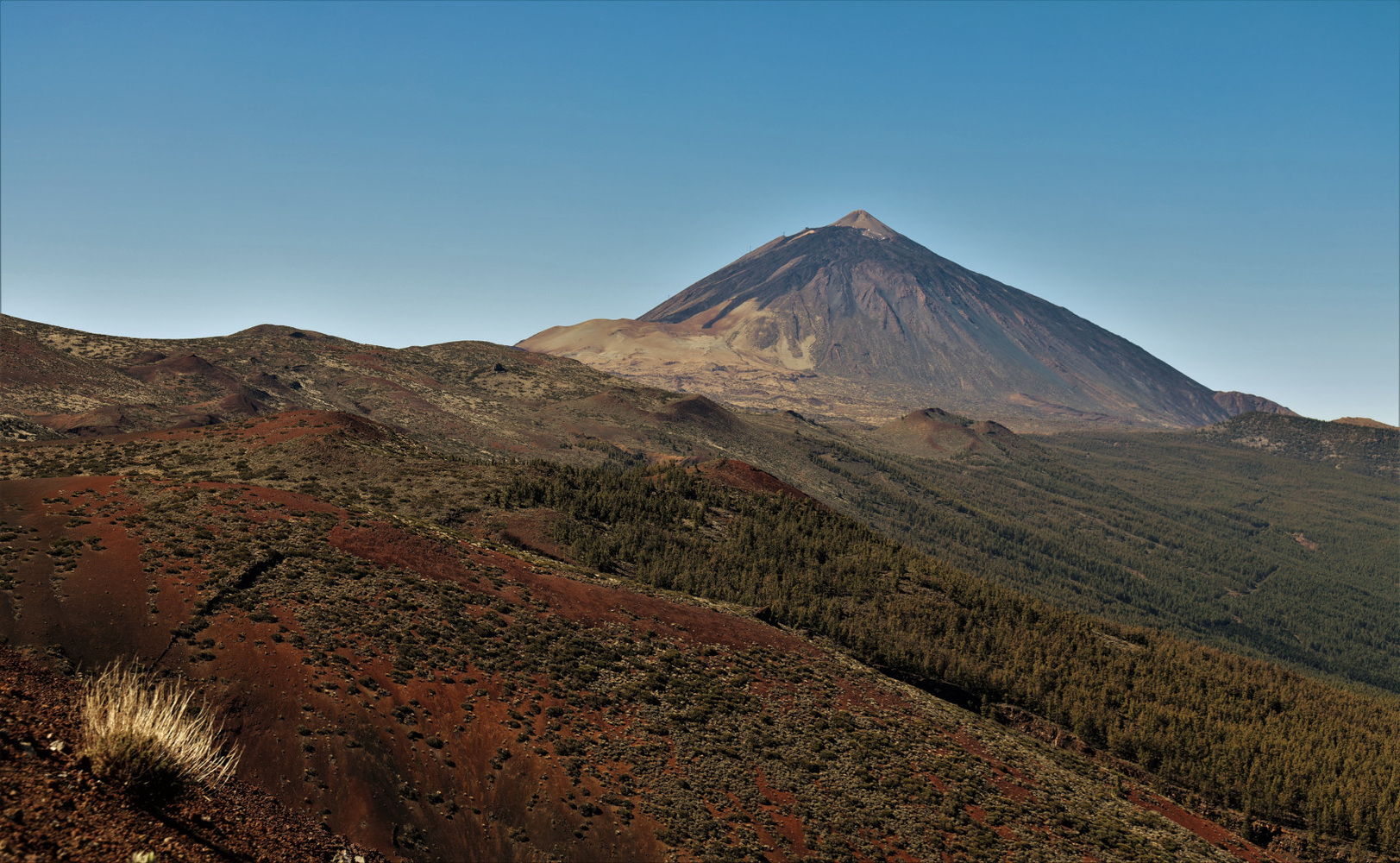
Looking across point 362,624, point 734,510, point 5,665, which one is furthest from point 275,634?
point 734,510

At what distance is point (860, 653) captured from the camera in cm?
5647

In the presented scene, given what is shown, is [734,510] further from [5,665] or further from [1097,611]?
[1097,611]

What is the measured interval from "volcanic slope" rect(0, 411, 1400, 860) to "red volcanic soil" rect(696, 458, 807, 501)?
Result: 59.6 feet

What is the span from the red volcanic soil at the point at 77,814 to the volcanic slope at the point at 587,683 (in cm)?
1019

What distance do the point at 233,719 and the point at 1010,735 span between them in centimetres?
4016

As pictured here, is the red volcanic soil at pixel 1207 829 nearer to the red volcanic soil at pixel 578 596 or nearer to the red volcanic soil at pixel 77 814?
the red volcanic soil at pixel 578 596

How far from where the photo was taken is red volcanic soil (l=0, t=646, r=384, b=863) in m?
10.0

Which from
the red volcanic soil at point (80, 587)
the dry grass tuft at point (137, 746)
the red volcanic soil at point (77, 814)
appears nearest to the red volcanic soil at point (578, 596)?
the red volcanic soil at point (80, 587)

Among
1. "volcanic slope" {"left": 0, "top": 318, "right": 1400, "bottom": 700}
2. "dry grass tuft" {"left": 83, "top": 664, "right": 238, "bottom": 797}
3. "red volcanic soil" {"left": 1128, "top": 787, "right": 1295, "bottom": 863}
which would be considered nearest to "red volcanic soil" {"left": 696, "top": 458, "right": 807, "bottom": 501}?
"volcanic slope" {"left": 0, "top": 318, "right": 1400, "bottom": 700}

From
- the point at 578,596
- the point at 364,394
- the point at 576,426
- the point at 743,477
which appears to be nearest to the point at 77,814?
the point at 578,596

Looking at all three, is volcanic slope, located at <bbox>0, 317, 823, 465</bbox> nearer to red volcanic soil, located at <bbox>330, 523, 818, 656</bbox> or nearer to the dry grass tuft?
red volcanic soil, located at <bbox>330, 523, 818, 656</bbox>

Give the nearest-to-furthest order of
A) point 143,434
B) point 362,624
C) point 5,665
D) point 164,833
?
point 164,833 → point 5,665 → point 362,624 → point 143,434

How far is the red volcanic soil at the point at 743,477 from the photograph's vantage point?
87.5 m

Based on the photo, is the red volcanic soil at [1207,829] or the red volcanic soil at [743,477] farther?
the red volcanic soil at [743,477]
